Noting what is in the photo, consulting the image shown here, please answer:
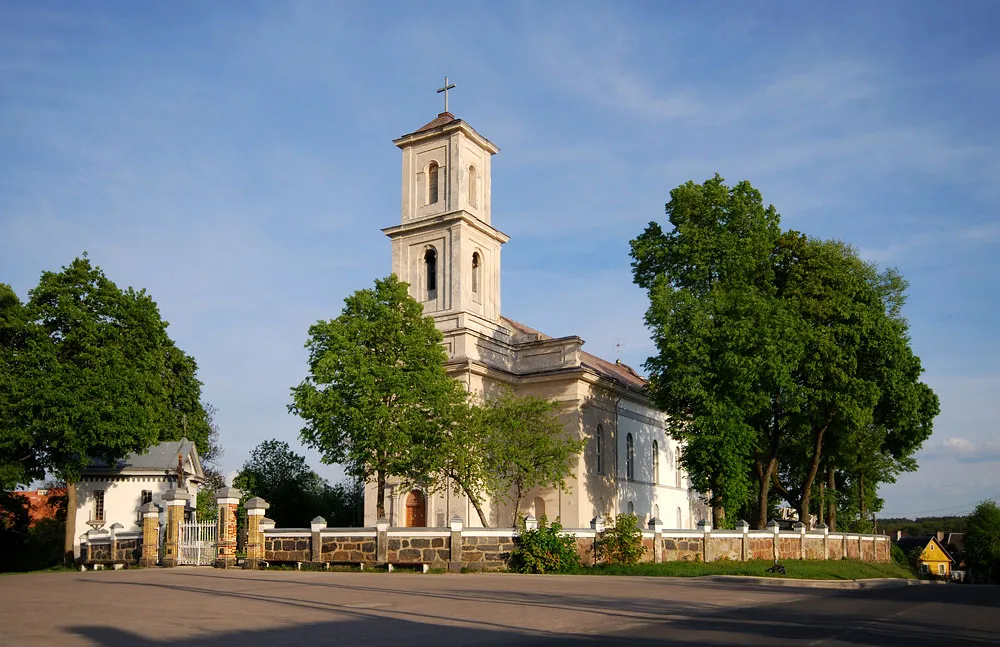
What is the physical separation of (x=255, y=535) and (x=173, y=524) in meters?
3.26

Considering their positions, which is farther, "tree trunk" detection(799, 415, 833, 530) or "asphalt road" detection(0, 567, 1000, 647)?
"tree trunk" detection(799, 415, 833, 530)

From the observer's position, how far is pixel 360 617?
13469 millimetres

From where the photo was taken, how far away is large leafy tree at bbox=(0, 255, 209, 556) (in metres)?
38.3

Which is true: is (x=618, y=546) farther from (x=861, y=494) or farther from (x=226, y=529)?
(x=861, y=494)

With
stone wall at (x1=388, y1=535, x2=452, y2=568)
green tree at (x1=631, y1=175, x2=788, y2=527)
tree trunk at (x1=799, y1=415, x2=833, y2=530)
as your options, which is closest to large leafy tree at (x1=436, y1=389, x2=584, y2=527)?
green tree at (x1=631, y1=175, x2=788, y2=527)

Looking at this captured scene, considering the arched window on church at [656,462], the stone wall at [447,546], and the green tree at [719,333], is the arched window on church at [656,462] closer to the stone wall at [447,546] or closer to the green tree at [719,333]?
the green tree at [719,333]

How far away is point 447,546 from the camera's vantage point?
26.5 metres

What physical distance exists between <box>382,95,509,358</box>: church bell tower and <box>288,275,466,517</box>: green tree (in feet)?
23.2

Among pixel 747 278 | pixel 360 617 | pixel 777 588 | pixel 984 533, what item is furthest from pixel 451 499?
pixel 984 533

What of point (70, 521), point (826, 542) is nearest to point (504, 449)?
point (826, 542)

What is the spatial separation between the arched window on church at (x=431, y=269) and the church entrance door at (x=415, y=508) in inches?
368

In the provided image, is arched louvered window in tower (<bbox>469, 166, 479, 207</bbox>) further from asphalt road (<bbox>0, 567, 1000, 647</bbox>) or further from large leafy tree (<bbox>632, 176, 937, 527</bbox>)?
asphalt road (<bbox>0, 567, 1000, 647</bbox>)

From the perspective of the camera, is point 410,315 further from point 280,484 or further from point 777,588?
point 777,588

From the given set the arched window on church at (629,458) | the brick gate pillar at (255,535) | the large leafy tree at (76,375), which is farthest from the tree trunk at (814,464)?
the large leafy tree at (76,375)
